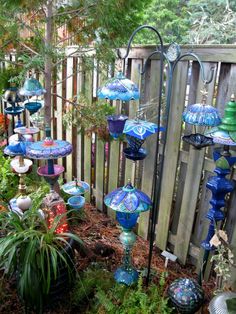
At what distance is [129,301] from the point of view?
5.93ft

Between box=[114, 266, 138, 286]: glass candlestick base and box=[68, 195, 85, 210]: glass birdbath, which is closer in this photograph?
box=[114, 266, 138, 286]: glass candlestick base

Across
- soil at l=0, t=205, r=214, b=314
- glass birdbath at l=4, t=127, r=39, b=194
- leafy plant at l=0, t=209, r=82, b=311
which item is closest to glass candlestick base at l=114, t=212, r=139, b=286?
soil at l=0, t=205, r=214, b=314

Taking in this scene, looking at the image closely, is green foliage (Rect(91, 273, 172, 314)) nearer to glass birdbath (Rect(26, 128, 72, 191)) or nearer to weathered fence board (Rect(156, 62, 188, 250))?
weathered fence board (Rect(156, 62, 188, 250))

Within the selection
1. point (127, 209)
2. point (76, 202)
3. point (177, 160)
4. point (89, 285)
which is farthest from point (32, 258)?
point (177, 160)

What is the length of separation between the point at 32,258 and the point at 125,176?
4.13ft

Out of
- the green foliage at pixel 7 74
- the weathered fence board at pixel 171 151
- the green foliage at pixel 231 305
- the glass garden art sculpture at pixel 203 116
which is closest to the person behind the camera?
the green foliage at pixel 231 305

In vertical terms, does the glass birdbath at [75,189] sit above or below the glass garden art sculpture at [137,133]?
below

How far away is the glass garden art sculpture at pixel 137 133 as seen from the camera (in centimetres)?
173

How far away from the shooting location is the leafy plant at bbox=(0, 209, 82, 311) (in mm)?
1711

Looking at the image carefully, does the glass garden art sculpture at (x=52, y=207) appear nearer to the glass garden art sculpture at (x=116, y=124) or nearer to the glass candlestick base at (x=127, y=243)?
the glass candlestick base at (x=127, y=243)

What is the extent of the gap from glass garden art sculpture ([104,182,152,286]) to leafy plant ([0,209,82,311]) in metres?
0.36

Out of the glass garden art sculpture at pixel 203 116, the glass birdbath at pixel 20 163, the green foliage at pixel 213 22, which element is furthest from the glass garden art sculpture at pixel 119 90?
the green foliage at pixel 213 22

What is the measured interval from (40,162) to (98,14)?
2.17 m

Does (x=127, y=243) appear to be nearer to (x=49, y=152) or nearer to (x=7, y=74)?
(x=49, y=152)
